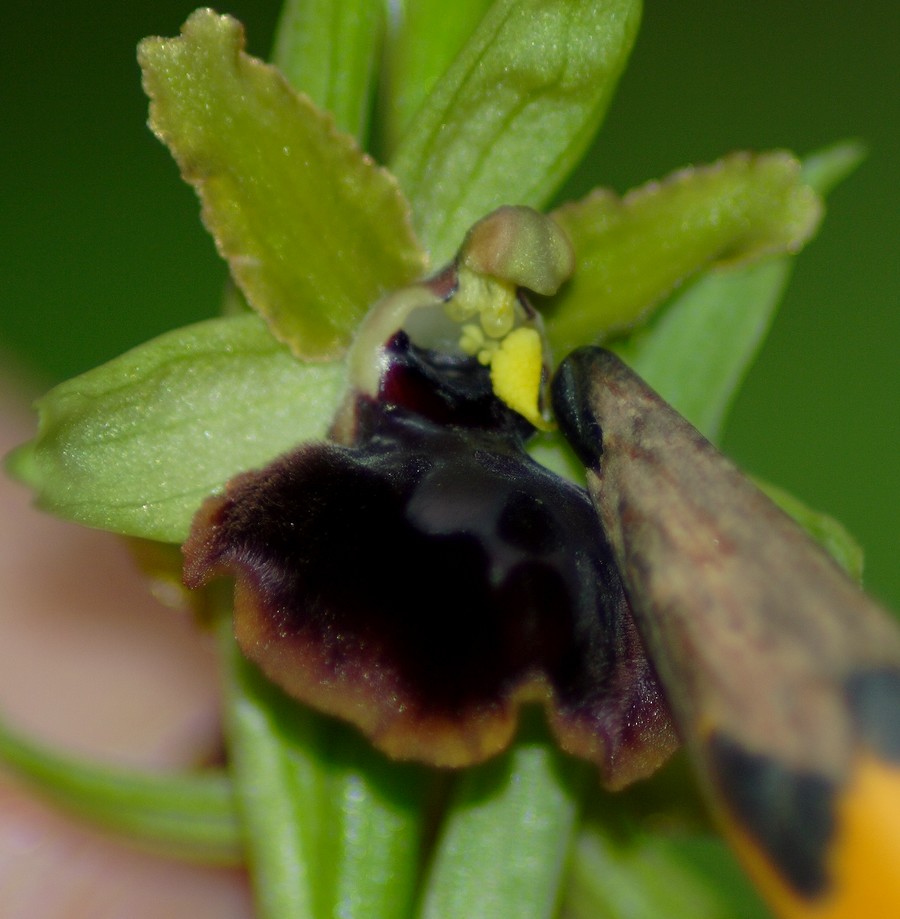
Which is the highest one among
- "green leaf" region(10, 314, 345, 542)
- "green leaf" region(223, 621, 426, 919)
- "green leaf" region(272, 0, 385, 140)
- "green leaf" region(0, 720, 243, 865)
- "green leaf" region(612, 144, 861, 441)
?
"green leaf" region(272, 0, 385, 140)

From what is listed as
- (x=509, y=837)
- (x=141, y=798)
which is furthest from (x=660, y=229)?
(x=141, y=798)

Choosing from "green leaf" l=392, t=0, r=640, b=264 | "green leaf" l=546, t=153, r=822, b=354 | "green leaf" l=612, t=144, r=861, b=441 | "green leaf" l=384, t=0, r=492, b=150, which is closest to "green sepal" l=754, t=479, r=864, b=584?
"green leaf" l=612, t=144, r=861, b=441

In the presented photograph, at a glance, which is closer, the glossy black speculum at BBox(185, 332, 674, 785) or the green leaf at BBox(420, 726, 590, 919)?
the glossy black speculum at BBox(185, 332, 674, 785)

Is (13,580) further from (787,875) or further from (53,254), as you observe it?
(53,254)

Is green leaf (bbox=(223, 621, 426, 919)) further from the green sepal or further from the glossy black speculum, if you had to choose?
the green sepal

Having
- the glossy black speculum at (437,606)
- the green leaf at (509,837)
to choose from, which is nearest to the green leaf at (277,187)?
the glossy black speculum at (437,606)

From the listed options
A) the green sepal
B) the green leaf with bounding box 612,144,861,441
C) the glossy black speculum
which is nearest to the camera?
the glossy black speculum

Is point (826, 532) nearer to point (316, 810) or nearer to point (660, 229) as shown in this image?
point (660, 229)
